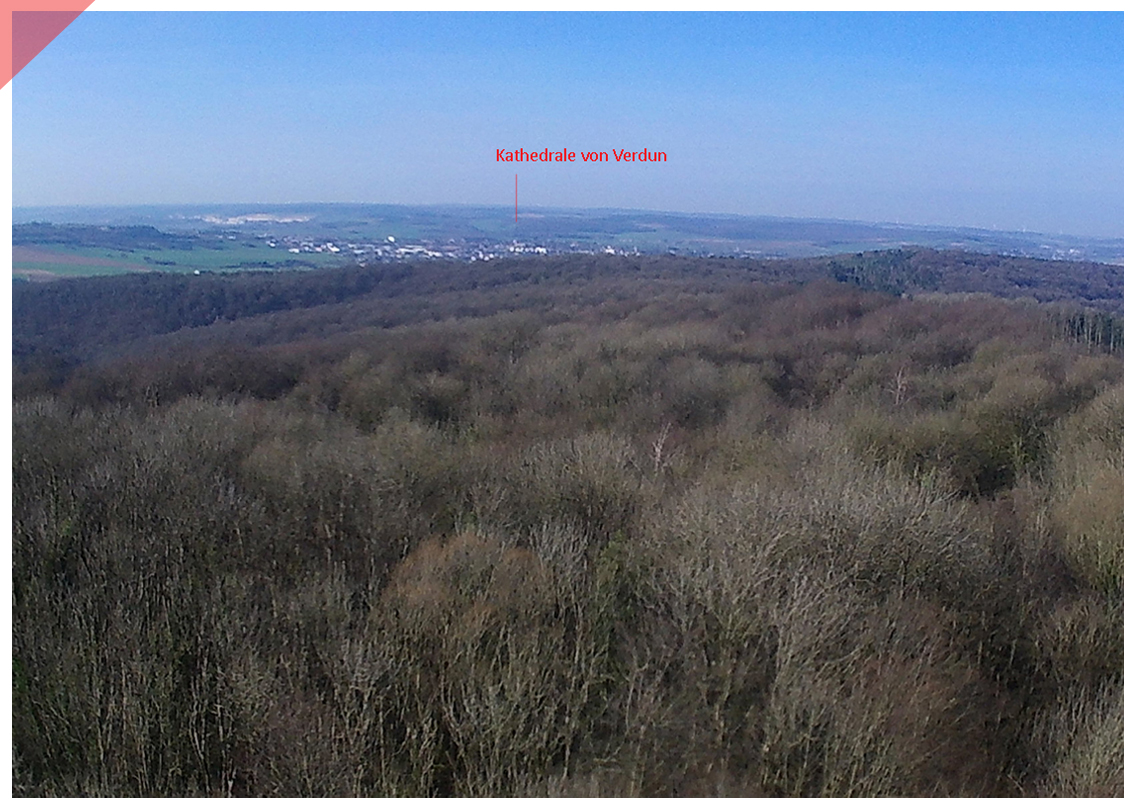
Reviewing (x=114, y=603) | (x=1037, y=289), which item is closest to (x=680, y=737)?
(x=114, y=603)

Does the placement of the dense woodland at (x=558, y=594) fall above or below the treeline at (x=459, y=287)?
below

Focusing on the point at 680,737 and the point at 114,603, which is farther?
the point at 114,603

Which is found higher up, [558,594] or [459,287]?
[459,287]

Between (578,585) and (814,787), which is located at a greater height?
(578,585)

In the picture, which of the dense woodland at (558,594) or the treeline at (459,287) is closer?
the dense woodland at (558,594)

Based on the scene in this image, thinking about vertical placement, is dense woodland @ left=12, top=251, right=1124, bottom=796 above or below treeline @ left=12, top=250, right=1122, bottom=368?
below

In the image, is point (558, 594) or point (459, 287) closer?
point (558, 594)

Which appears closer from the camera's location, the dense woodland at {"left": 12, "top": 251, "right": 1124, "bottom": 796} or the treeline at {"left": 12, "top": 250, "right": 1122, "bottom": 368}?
the dense woodland at {"left": 12, "top": 251, "right": 1124, "bottom": 796}
